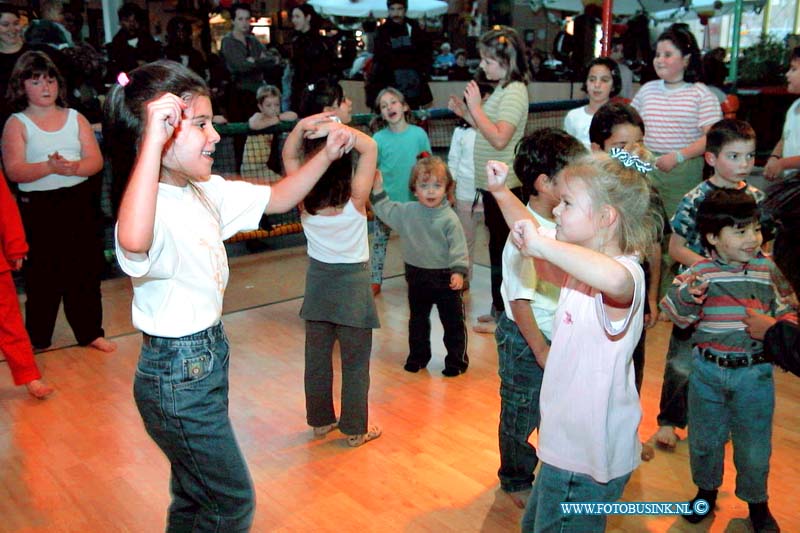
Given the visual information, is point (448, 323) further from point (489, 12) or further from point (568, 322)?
point (489, 12)

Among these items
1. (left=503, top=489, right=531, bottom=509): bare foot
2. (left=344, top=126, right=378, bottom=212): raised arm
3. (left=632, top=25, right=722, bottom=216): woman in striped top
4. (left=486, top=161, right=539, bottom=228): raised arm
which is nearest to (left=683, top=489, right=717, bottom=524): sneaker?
(left=503, top=489, right=531, bottom=509): bare foot

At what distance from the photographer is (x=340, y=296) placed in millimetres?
3229

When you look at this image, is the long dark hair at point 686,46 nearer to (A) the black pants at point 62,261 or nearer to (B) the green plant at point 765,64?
(A) the black pants at point 62,261

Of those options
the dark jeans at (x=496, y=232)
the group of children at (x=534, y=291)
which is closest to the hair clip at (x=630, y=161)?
the group of children at (x=534, y=291)

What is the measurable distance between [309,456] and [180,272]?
1.57 metres

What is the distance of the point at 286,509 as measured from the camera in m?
2.86

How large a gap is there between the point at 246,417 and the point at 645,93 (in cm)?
277

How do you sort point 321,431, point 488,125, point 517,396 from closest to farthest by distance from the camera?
point 517,396 → point 321,431 → point 488,125

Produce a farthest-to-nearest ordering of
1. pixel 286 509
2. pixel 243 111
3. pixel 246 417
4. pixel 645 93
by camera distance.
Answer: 1. pixel 243 111
2. pixel 645 93
3. pixel 246 417
4. pixel 286 509

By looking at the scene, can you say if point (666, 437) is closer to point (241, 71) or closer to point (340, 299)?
point (340, 299)

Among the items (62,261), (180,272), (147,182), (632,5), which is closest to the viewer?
(147,182)

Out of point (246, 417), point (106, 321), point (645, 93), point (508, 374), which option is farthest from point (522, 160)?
point (106, 321)

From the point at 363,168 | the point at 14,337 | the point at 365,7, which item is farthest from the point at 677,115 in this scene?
the point at 365,7

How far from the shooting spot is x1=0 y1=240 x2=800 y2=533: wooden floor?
2791 mm
